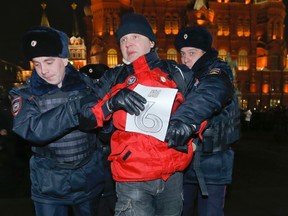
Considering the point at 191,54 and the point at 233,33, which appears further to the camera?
the point at 233,33

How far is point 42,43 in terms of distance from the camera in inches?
92.7

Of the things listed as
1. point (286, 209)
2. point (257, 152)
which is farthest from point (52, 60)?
point (257, 152)

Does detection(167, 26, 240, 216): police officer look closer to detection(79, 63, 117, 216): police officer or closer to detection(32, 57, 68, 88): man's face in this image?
detection(79, 63, 117, 216): police officer

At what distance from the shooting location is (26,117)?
2.24m

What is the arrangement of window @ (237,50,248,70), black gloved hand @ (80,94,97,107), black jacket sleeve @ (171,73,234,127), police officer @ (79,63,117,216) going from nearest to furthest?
1. black jacket sleeve @ (171,73,234,127)
2. black gloved hand @ (80,94,97,107)
3. police officer @ (79,63,117,216)
4. window @ (237,50,248,70)

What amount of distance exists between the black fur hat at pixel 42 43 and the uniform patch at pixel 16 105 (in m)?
0.31

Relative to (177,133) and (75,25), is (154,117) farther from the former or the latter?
(75,25)

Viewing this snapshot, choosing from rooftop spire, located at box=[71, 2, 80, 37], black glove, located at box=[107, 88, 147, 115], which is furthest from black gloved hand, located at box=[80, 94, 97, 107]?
rooftop spire, located at box=[71, 2, 80, 37]

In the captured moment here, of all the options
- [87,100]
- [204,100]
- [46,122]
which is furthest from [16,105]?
[204,100]

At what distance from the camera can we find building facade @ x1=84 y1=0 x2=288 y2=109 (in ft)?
156

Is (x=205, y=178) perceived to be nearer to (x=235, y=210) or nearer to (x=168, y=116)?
(x=168, y=116)

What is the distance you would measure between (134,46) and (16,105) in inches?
37.1

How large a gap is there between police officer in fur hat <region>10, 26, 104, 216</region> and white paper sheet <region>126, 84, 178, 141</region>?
1.76ft

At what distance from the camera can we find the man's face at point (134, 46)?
2271 millimetres
